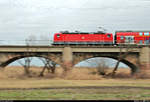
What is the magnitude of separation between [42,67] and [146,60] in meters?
22.7

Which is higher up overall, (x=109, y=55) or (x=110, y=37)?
(x=110, y=37)

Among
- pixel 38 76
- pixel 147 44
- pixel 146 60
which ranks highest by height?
pixel 147 44

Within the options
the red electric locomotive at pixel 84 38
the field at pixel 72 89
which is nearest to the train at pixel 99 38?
the red electric locomotive at pixel 84 38

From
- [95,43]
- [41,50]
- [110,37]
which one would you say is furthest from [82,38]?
[41,50]

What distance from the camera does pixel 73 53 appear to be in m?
42.5

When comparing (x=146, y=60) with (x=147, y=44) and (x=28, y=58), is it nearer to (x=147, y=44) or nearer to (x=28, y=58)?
(x=147, y=44)

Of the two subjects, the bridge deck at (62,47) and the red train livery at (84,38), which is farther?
the red train livery at (84,38)

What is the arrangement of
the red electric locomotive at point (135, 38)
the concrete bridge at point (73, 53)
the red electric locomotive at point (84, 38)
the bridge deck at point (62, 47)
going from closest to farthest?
the concrete bridge at point (73, 53), the bridge deck at point (62, 47), the red electric locomotive at point (135, 38), the red electric locomotive at point (84, 38)

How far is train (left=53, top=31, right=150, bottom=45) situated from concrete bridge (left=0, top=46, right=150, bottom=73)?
6.90 feet

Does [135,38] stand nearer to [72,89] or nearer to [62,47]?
[62,47]

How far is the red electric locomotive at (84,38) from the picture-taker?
43531 millimetres

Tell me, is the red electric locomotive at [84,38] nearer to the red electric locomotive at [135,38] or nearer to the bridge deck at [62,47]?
the bridge deck at [62,47]

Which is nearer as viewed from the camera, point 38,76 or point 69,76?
point 69,76

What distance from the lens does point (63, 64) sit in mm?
40562
